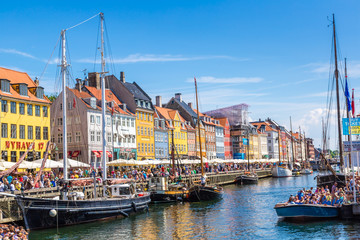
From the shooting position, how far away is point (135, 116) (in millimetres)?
80125

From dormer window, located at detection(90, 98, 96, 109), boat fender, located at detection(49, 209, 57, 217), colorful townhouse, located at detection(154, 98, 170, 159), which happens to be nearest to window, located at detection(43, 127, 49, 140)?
dormer window, located at detection(90, 98, 96, 109)

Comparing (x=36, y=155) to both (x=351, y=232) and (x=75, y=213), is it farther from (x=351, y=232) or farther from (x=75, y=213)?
(x=351, y=232)

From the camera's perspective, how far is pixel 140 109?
81812 millimetres

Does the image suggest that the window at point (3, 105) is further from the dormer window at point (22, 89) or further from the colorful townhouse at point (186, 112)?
the colorful townhouse at point (186, 112)

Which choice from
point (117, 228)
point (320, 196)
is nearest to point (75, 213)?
point (117, 228)

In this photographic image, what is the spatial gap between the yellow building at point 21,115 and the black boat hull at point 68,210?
59.7 ft

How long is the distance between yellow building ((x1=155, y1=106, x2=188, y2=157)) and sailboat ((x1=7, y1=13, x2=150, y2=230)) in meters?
53.7

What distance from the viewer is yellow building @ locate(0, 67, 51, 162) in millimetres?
52272

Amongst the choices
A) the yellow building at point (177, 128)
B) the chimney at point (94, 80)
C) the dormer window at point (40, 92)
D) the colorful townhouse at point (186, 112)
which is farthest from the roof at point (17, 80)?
the colorful townhouse at point (186, 112)

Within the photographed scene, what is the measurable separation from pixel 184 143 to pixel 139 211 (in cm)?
6079

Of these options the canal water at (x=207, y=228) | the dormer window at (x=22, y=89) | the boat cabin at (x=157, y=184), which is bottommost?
the canal water at (x=207, y=228)

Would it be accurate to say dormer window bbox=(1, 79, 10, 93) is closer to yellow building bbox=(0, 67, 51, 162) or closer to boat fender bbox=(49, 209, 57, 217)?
yellow building bbox=(0, 67, 51, 162)

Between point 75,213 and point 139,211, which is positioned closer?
point 75,213

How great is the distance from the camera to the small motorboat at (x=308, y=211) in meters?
31.5
